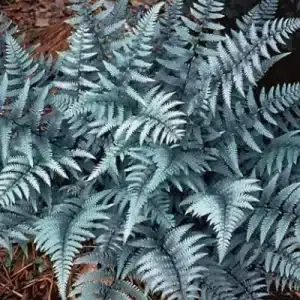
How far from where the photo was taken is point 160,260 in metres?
3.37

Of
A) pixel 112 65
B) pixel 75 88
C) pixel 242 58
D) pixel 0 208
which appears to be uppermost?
pixel 242 58

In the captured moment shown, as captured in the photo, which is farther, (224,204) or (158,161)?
(158,161)

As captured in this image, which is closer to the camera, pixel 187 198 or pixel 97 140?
pixel 187 198

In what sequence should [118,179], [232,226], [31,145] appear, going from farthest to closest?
1. [118,179]
2. [31,145]
3. [232,226]

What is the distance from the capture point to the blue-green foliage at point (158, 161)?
3396 mm

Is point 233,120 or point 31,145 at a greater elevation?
point 233,120

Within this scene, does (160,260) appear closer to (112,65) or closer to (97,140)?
(97,140)

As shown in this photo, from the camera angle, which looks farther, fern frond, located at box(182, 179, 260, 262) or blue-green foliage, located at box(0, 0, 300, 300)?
blue-green foliage, located at box(0, 0, 300, 300)

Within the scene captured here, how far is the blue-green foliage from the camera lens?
11.1ft

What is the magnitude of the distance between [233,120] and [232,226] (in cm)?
89

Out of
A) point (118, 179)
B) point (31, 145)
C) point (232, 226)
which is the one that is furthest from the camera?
point (118, 179)

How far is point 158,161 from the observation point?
11.4 feet

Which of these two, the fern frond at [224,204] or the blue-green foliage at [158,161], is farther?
the blue-green foliage at [158,161]

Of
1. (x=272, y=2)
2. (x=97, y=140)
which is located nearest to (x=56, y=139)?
(x=97, y=140)
